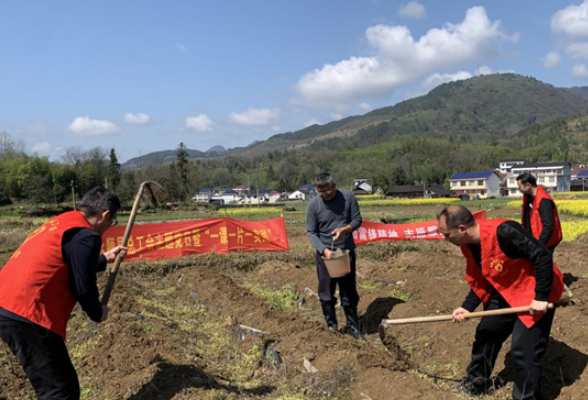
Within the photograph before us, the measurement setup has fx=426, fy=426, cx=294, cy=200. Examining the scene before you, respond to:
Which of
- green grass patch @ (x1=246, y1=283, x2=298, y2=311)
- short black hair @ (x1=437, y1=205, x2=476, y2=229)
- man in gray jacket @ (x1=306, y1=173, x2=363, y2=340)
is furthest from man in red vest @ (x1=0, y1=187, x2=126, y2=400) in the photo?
green grass patch @ (x1=246, y1=283, x2=298, y2=311)

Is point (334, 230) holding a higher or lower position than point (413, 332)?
→ higher

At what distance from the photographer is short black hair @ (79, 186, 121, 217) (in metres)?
2.94

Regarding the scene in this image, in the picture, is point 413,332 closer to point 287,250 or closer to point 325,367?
point 325,367

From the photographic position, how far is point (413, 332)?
530cm

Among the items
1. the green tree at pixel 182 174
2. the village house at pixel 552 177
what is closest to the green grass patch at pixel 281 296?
the green tree at pixel 182 174

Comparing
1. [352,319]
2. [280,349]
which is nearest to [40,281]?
[280,349]

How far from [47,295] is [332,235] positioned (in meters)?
3.19

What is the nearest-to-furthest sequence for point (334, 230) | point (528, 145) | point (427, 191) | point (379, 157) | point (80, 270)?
1. point (80, 270)
2. point (334, 230)
3. point (427, 191)
4. point (379, 157)
5. point (528, 145)

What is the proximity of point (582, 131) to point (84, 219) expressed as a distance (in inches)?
6655

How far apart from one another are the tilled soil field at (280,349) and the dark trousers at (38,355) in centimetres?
94

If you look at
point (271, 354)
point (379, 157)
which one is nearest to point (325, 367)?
point (271, 354)

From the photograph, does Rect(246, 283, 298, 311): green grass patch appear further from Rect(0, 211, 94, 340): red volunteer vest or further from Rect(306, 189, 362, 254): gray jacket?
Rect(0, 211, 94, 340): red volunteer vest

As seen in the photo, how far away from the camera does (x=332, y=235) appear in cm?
516

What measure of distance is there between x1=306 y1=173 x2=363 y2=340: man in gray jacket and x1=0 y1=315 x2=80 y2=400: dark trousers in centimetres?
303
